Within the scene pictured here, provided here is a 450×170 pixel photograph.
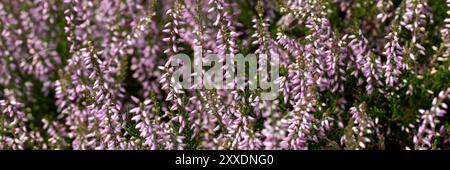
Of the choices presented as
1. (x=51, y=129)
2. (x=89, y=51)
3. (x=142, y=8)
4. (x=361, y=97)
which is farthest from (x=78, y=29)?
(x=361, y=97)

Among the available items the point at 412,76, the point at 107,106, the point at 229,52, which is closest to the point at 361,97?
the point at 412,76
